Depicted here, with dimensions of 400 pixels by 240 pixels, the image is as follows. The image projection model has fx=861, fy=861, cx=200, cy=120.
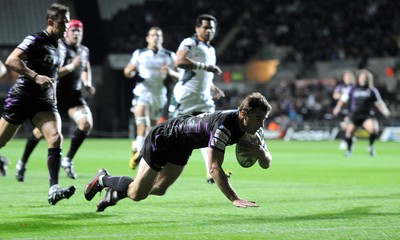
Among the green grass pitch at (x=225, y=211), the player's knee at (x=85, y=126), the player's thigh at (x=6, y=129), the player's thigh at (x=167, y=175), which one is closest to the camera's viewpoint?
the green grass pitch at (x=225, y=211)

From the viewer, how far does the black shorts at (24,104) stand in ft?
31.1

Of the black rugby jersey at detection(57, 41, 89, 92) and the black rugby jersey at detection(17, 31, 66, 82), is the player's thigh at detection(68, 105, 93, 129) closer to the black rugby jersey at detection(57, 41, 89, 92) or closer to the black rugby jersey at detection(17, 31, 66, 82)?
the black rugby jersey at detection(57, 41, 89, 92)

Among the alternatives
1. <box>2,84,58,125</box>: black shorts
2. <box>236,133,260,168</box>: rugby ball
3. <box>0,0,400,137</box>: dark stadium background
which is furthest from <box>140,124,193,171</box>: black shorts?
<box>0,0,400,137</box>: dark stadium background

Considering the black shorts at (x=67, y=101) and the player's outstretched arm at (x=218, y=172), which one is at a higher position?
the player's outstretched arm at (x=218, y=172)

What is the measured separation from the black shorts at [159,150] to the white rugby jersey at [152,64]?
7.39 meters

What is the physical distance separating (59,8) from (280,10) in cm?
3378

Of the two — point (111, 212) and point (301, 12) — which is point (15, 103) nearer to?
point (111, 212)

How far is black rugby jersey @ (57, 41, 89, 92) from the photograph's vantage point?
13258 mm

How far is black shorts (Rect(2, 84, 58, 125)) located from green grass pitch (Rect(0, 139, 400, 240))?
94cm

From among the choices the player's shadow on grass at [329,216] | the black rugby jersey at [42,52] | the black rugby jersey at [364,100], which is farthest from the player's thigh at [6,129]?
the black rugby jersey at [364,100]

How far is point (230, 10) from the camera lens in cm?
4306

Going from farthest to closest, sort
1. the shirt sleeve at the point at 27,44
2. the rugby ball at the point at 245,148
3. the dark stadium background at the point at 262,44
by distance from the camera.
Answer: the dark stadium background at the point at 262,44 → the shirt sleeve at the point at 27,44 → the rugby ball at the point at 245,148

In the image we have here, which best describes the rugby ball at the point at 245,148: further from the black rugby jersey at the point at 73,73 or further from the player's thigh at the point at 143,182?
the black rugby jersey at the point at 73,73

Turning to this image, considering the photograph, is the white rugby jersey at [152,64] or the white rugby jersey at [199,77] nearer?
the white rugby jersey at [199,77]
